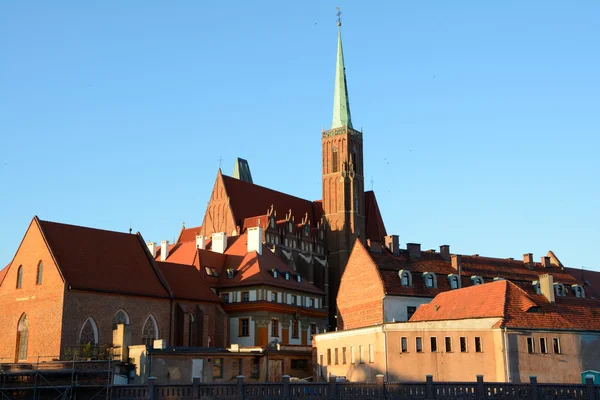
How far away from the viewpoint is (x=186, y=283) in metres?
68.3

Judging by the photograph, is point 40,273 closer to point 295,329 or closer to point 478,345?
point 295,329

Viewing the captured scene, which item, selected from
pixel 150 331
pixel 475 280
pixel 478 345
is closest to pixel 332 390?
pixel 478 345

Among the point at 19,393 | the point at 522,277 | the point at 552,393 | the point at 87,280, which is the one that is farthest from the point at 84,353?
the point at 522,277

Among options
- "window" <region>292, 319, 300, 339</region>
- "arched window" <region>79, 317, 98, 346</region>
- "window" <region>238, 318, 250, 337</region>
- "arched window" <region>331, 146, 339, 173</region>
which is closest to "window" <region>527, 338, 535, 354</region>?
"arched window" <region>79, 317, 98, 346</region>

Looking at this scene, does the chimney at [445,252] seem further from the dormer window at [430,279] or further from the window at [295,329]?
the window at [295,329]

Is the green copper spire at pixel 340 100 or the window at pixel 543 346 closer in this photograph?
the window at pixel 543 346

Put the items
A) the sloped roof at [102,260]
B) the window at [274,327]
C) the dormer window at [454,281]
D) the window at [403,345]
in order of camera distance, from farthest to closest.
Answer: the window at [274,327], the dormer window at [454,281], the sloped roof at [102,260], the window at [403,345]

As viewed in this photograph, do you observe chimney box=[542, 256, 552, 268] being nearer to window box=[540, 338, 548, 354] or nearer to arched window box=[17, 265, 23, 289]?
window box=[540, 338, 548, 354]

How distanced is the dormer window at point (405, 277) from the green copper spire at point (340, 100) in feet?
173

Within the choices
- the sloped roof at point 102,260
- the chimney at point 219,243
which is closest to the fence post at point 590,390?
the sloped roof at point 102,260

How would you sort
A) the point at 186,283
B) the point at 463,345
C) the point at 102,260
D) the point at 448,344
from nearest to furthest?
the point at 463,345
the point at 448,344
the point at 102,260
the point at 186,283

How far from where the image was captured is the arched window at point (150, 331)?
61.2 meters

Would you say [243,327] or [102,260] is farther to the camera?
[243,327]

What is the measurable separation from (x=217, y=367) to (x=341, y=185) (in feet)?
188
